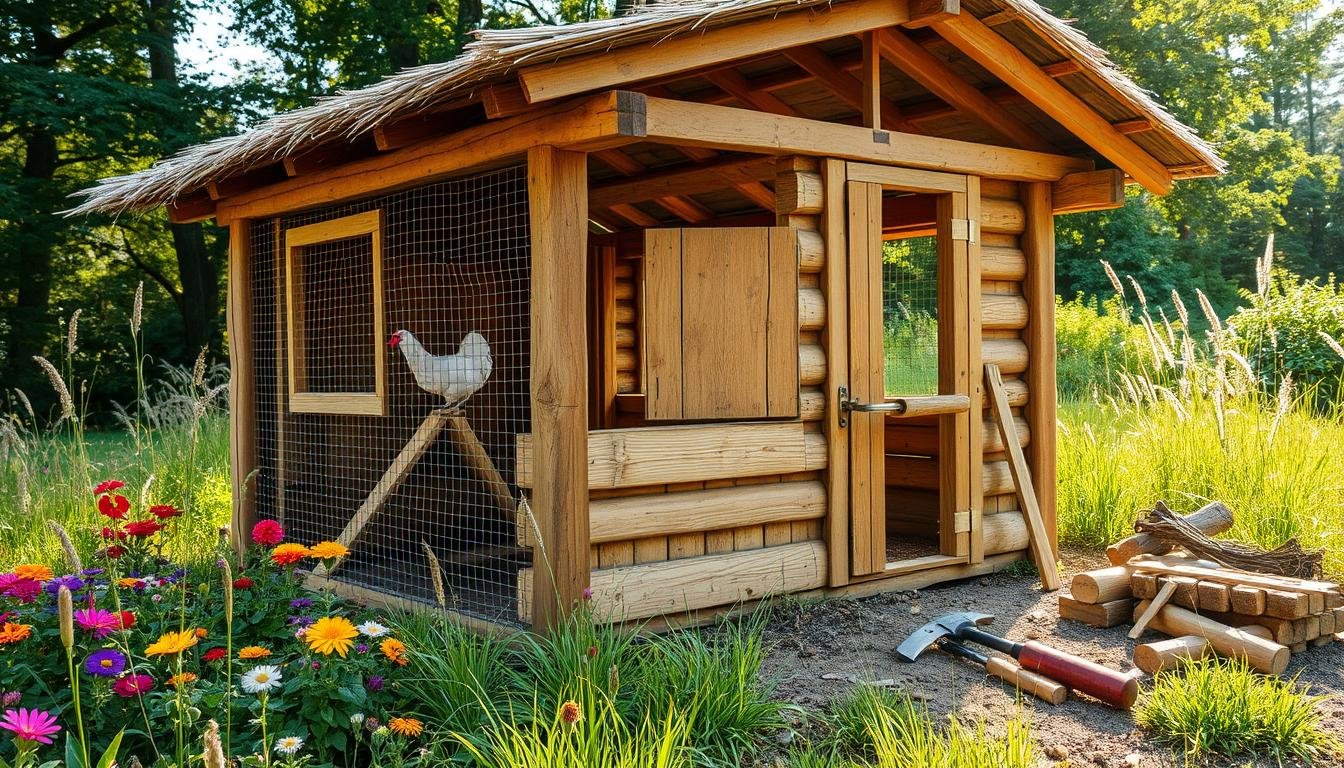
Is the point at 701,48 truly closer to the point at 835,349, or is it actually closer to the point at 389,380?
the point at 835,349

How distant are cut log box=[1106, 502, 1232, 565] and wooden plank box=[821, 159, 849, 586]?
1.60 m

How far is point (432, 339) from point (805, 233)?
9.86 feet

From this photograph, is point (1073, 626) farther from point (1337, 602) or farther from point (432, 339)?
point (432, 339)

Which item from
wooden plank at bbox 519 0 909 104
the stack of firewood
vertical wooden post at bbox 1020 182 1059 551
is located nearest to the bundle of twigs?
the stack of firewood

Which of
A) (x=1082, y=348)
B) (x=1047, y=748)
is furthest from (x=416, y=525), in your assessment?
(x=1082, y=348)

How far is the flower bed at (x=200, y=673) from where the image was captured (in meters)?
3.00

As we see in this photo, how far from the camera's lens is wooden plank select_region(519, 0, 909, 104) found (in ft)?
14.3

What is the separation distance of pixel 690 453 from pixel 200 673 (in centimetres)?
244

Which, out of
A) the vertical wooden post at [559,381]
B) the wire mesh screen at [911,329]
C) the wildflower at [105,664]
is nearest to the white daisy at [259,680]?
the wildflower at [105,664]

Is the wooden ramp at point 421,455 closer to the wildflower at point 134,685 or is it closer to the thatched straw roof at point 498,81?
the thatched straw roof at point 498,81

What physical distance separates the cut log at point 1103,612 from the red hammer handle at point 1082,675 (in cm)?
116

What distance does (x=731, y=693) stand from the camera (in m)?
3.90

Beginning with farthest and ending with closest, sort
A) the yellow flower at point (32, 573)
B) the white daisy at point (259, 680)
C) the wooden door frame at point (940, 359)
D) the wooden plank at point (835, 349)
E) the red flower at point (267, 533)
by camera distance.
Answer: the wooden door frame at point (940, 359) < the wooden plank at point (835, 349) < the red flower at point (267, 533) < the yellow flower at point (32, 573) < the white daisy at point (259, 680)

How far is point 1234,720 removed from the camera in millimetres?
3949
